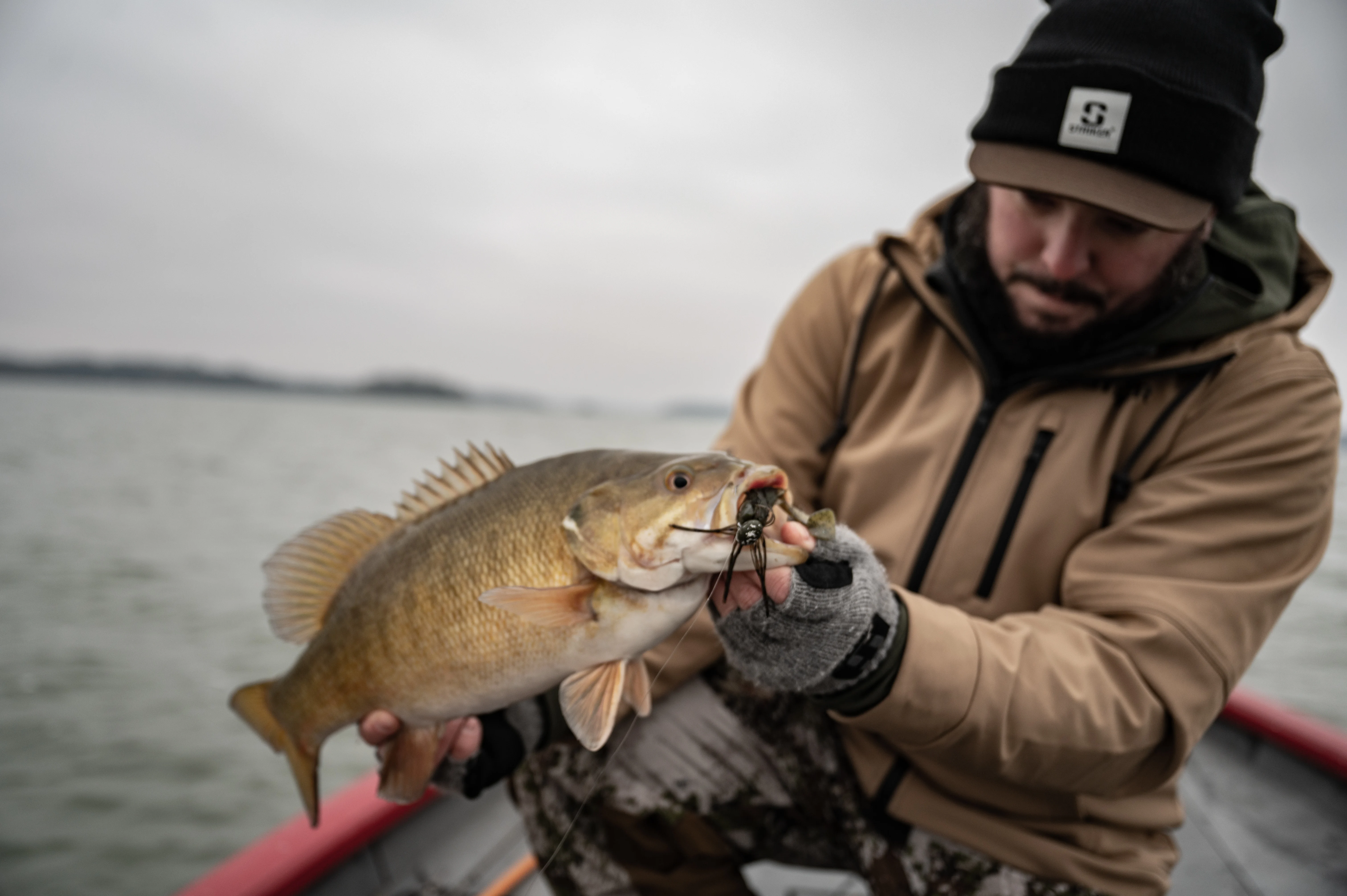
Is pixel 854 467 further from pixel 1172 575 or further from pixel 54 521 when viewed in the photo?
pixel 54 521

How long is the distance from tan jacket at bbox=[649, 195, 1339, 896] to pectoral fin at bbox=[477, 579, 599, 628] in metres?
0.69

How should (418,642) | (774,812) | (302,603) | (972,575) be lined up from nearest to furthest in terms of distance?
1. (418,642)
2. (302,603)
3. (972,575)
4. (774,812)

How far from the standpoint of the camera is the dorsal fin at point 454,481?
1.80 metres

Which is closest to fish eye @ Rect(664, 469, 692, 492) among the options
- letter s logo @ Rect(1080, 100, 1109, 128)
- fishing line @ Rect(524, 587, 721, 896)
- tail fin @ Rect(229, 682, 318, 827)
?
fishing line @ Rect(524, 587, 721, 896)

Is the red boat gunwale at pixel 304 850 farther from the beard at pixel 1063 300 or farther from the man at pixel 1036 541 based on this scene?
the beard at pixel 1063 300

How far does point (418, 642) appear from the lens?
162cm

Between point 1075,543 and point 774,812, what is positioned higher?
point 1075,543

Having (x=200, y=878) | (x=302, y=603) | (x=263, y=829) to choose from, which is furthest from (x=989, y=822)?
(x=263, y=829)

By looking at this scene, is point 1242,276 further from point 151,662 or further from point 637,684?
point 151,662

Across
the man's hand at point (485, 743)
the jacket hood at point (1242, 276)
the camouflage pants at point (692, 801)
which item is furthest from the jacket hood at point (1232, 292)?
the man's hand at point (485, 743)

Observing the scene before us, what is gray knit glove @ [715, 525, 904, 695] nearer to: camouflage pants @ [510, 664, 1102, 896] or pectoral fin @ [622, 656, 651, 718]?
pectoral fin @ [622, 656, 651, 718]

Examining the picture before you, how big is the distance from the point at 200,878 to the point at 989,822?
92.2 inches

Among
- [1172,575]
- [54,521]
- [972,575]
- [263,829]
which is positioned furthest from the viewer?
[54,521]

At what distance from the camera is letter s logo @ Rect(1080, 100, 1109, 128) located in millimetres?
1825
